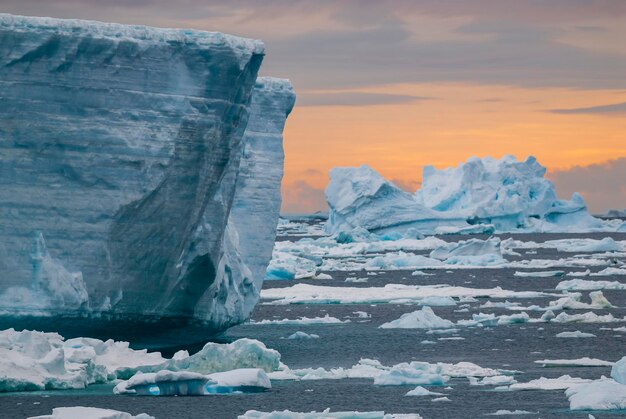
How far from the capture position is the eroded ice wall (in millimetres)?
14523

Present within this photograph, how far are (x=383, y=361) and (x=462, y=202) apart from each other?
4050cm

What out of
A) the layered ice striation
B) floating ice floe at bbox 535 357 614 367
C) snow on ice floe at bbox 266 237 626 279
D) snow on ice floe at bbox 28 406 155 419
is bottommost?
snow on ice floe at bbox 28 406 155 419

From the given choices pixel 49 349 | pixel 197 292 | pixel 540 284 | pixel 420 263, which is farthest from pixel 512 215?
pixel 49 349

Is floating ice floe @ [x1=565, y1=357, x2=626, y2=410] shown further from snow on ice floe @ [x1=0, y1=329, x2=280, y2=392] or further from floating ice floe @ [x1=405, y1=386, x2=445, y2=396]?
snow on ice floe @ [x1=0, y1=329, x2=280, y2=392]

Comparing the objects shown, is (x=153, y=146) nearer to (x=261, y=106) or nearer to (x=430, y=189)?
(x=261, y=106)

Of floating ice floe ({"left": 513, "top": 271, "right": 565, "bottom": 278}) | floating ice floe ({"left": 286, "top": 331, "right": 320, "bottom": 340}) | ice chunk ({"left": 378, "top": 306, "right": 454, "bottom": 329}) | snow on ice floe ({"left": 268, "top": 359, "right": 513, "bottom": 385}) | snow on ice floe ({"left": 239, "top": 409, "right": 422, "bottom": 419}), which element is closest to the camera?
snow on ice floe ({"left": 239, "top": 409, "right": 422, "bottom": 419})

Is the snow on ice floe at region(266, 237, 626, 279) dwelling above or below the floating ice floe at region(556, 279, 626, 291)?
above

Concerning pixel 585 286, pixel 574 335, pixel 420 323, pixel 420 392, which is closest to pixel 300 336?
pixel 420 323

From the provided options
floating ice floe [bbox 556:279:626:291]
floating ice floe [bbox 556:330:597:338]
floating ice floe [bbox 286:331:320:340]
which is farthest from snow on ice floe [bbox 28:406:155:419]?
floating ice floe [bbox 556:279:626:291]

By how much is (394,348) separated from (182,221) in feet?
11.9

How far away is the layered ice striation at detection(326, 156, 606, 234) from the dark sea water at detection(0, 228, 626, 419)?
22.0m

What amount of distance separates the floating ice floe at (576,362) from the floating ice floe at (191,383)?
385cm

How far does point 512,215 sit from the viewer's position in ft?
179

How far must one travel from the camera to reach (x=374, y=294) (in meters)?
28.0
